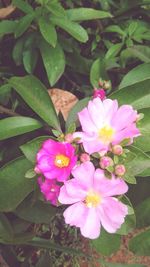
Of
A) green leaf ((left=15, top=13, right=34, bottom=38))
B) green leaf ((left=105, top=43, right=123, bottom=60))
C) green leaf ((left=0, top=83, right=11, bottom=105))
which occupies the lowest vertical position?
green leaf ((left=105, top=43, right=123, bottom=60))

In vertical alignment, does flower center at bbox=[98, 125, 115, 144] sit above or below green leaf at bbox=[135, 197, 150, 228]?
above

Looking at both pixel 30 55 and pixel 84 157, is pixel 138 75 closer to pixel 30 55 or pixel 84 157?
pixel 30 55

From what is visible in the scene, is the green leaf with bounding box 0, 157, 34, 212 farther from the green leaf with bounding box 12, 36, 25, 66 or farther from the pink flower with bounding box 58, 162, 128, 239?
the green leaf with bounding box 12, 36, 25, 66

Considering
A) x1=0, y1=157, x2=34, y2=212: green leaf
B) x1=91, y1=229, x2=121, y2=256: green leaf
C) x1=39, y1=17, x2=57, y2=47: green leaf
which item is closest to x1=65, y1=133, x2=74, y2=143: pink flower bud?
x1=0, y1=157, x2=34, y2=212: green leaf

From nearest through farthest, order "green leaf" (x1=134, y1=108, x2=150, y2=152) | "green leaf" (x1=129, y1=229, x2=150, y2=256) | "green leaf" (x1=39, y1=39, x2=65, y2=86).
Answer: "green leaf" (x1=134, y1=108, x2=150, y2=152)
"green leaf" (x1=129, y1=229, x2=150, y2=256)
"green leaf" (x1=39, y1=39, x2=65, y2=86)

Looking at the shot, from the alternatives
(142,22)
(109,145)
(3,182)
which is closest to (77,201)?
(109,145)

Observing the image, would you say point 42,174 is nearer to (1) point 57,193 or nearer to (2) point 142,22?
(1) point 57,193

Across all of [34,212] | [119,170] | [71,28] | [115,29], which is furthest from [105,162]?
[115,29]

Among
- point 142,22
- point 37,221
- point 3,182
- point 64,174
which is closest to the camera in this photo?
point 64,174
